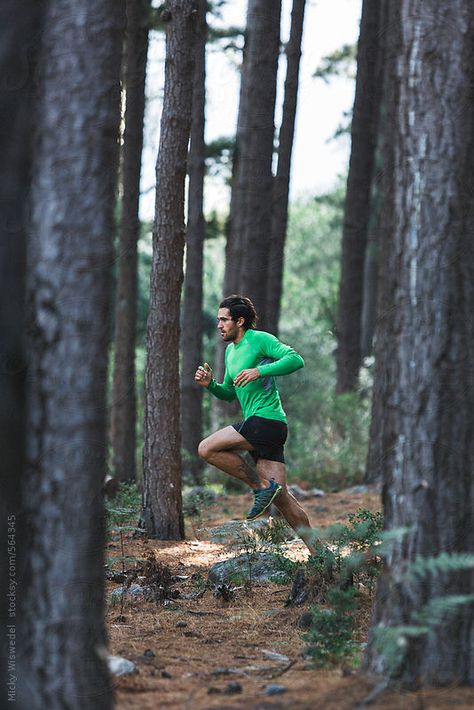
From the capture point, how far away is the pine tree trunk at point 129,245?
→ 17.9 m

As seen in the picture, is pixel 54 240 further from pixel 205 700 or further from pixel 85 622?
pixel 205 700

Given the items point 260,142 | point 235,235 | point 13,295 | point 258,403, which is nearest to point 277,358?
point 258,403

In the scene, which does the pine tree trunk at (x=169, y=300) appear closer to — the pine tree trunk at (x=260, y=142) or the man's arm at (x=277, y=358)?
the man's arm at (x=277, y=358)

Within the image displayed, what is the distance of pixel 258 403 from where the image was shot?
9.22 m

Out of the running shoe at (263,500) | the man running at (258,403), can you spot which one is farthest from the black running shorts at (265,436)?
the running shoe at (263,500)

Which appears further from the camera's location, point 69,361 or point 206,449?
point 206,449

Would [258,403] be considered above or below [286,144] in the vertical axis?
below

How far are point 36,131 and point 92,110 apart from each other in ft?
0.93

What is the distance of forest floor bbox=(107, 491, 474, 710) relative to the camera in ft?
15.9

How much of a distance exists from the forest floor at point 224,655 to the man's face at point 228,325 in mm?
2139

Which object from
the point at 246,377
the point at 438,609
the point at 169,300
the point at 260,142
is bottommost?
the point at 438,609

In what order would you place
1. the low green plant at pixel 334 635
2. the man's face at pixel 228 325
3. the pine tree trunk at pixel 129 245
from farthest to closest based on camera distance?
the pine tree trunk at pixel 129 245 < the man's face at pixel 228 325 < the low green plant at pixel 334 635

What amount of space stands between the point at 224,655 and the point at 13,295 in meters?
2.78

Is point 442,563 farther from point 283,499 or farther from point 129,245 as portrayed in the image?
point 129,245
